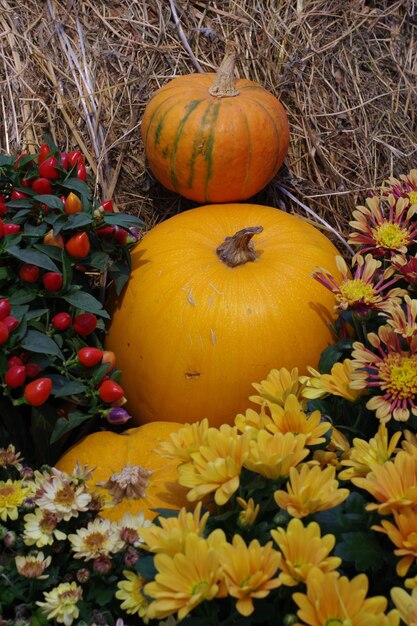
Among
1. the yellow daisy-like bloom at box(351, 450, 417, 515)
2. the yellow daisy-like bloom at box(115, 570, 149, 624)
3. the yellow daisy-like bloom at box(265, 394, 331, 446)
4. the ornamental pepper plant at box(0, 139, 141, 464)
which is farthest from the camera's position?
the ornamental pepper plant at box(0, 139, 141, 464)

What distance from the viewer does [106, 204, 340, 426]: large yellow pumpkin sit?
182cm

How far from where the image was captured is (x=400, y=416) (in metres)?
1.26

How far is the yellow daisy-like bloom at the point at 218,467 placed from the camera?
1.12 meters

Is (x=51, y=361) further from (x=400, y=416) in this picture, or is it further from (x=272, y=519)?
(x=400, y=416)

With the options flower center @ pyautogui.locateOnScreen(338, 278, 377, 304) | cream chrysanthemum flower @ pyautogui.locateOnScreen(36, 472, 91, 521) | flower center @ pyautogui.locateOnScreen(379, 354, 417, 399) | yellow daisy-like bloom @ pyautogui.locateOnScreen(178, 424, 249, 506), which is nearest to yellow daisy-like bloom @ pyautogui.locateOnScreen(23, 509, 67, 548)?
cream chrysanthemum flower @ pyautogui.locateOnScreen(36, 472, 91, 521)

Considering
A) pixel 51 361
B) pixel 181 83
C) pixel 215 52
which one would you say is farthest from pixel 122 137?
pixel 51 361

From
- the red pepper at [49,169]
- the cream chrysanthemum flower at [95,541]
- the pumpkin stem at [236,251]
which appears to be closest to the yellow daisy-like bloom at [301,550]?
the cream chrysanthemum flower at [95,541]

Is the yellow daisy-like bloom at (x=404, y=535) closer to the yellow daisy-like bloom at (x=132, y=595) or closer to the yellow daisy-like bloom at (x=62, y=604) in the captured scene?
the yellow daisy-like bloom at (x=132, y=595)

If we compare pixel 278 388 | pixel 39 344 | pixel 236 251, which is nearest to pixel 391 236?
pixel 236 251

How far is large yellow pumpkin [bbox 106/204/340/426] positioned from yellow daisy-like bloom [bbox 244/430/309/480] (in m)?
0.64

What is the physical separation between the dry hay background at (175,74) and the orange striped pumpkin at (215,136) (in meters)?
0.17

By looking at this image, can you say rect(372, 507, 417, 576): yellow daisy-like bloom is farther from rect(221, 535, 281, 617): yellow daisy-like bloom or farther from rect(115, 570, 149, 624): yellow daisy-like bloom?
rect(115, 570, 149, 624): yellow daisy-like bloom

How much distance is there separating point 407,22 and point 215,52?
71 cm

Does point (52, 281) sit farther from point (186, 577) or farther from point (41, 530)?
point (186, 577)
